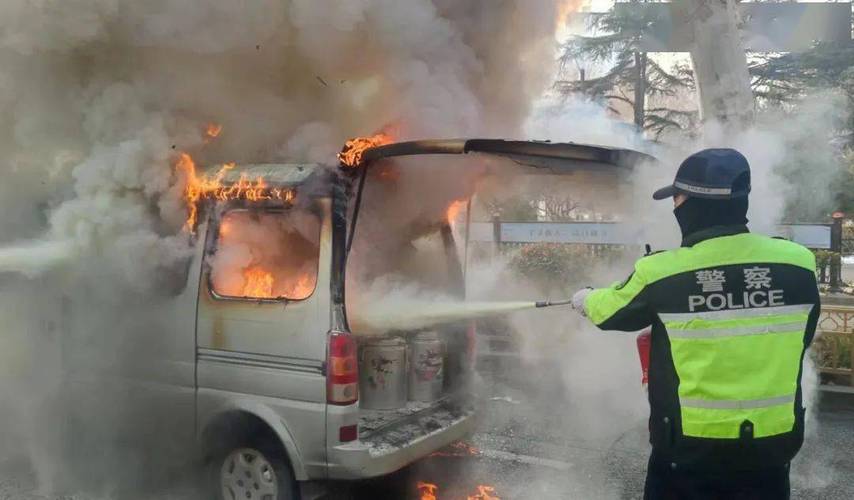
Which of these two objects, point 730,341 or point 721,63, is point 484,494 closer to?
point 730,341

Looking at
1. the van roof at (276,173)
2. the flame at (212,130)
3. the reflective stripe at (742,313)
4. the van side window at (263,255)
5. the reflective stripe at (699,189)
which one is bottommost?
the reflective stripe at (742,313)

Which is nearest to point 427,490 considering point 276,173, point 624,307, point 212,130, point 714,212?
point 276,173

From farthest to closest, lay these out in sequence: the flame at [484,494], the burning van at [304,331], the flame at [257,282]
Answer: the flame at [484,494], the flame at [257,282], the burning van at [304,331]

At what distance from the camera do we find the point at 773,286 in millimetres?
2598

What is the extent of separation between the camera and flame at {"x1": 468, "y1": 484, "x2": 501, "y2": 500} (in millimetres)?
4941

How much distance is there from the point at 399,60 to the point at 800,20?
13.1 metres

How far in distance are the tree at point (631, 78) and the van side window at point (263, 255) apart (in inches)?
544

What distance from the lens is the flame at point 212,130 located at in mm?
4840

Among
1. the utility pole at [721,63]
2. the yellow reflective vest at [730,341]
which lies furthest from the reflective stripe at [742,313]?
the utility pole at [721,63]

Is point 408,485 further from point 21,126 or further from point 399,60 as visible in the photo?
point 21,126

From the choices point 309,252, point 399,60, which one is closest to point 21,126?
point 309,252

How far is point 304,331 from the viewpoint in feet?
13.0

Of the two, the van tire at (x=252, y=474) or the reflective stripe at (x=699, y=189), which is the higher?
the reflective stripe at (x=699, y=189)

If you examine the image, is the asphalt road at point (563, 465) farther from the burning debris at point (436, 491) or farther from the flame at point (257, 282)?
the flame at point (257, 282)
